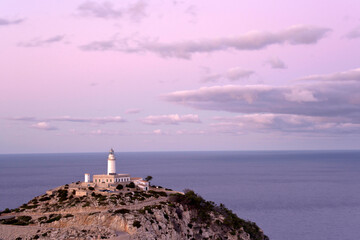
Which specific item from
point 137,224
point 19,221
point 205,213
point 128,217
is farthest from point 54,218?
point 205,213

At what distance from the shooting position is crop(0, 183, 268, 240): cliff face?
5603cm

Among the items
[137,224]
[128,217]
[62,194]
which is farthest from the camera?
[62,194]

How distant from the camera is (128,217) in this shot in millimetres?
57844

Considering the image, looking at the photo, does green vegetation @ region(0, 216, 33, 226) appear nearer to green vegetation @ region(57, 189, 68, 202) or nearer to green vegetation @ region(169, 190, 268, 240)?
green vegetation @ region(57, 189, 68, 202)

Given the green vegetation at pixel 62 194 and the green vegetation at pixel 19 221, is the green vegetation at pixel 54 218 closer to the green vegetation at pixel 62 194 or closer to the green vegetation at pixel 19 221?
the green vegetation at pixel 19 221

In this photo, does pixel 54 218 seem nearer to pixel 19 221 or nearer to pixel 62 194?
pixel 19 221

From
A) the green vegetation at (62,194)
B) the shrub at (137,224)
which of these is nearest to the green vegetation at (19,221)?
the green vegetation at (62,194)

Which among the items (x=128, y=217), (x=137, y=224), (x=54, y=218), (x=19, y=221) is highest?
(x=128, y=217)

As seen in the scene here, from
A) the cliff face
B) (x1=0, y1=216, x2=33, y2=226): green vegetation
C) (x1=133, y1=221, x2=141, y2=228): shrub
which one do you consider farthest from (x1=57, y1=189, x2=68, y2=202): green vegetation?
(x1=133, y1=221, x2=141, y2=228): shrub

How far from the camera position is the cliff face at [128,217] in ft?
184

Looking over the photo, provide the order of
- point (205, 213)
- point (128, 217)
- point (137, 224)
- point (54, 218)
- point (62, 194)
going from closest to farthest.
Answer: point (137, 224), point (128, 217), point (54, 218), point (205, 213), point (62, 194)

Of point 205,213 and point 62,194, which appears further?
point 62,194

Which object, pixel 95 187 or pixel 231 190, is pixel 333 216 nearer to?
pixel 231 190

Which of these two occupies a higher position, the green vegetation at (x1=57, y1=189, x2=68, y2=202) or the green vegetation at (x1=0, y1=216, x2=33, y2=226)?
the green vegetation at (x1=57, y1=189, x2=68, y2=202)
